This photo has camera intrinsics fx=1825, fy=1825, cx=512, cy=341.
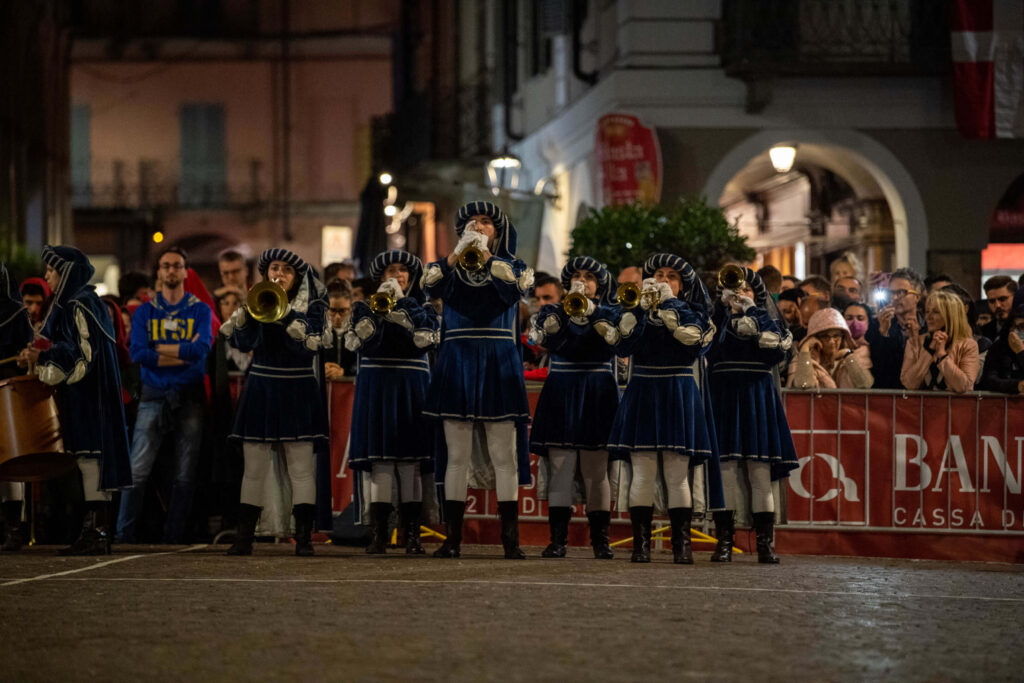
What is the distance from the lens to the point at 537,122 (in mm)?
29047

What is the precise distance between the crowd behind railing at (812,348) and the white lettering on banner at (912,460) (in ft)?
1.50

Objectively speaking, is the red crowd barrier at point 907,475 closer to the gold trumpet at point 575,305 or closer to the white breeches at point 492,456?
the gold trumpet at point 575,305

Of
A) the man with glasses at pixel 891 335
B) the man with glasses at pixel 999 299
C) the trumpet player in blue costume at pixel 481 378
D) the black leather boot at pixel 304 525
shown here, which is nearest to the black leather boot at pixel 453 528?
the trumpet player in blue costume at pixel 481 378

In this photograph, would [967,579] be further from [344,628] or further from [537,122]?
[537,122]

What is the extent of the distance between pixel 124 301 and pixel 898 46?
11933 mm

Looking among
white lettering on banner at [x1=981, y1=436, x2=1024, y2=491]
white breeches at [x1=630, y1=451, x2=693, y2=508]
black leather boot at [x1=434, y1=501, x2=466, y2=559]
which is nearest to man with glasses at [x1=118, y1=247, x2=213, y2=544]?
black leather boot at [x1=434, y1=501, x2=466, y2=559]

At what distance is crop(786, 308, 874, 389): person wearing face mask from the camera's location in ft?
43.3

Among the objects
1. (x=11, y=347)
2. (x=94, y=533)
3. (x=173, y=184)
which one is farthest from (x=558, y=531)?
(x=173, y=184)

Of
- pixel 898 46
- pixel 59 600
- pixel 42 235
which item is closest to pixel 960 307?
pixel 59 600

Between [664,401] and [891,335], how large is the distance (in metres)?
3.33

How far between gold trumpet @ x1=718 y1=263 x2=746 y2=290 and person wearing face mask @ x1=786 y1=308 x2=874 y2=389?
5.29 ft

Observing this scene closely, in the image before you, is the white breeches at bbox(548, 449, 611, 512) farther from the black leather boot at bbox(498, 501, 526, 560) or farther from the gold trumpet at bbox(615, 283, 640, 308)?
the gold trumpet at bbox(615, 283, 640, 308)

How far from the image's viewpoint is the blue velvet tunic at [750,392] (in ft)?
38.3

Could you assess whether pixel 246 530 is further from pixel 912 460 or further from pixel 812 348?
pixel 912 460
